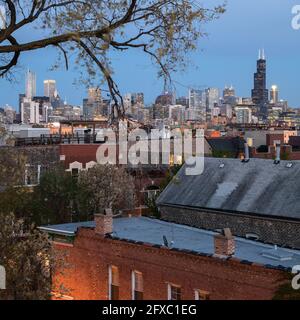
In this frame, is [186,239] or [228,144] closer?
[186,239]

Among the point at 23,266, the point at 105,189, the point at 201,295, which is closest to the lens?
the point at 23,266

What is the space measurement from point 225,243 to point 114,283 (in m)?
6.82

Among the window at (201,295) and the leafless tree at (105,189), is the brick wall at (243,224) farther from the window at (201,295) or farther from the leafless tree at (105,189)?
the window at (201,295)

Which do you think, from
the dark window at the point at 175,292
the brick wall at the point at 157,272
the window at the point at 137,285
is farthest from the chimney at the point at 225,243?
the window at the point at 137,285

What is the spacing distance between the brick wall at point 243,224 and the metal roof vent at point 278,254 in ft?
21.0

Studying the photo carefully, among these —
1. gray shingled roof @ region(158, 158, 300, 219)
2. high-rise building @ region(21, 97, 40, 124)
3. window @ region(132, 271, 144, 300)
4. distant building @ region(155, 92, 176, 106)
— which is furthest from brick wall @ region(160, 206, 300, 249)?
high-rise building @ region(21, 97, 40, 124)

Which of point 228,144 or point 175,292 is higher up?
point 228,144

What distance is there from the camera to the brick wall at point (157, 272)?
22031 millimetres

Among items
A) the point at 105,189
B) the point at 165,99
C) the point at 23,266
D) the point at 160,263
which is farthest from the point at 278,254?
the point at 105,189

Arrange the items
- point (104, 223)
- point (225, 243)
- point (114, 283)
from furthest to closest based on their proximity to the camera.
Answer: point (104, 223), point (114, 283), point (225, 243)

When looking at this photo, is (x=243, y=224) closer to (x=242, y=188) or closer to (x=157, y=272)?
(x=242, y=188)

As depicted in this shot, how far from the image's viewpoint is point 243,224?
33625 millimetres

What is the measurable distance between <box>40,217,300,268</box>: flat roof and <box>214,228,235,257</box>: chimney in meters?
0.49
